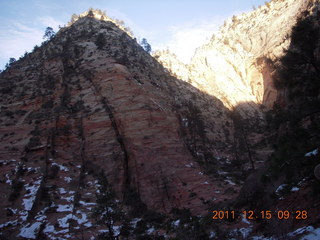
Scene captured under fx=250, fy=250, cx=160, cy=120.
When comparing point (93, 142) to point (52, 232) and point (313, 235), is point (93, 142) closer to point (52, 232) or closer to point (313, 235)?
point (52, 232)

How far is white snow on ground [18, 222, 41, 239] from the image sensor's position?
733 inches

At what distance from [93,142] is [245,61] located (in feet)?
182

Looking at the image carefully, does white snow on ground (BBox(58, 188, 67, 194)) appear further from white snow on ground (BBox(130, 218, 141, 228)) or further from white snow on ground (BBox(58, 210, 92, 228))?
white snow on ground (BBox(130, 218, 141, 228))

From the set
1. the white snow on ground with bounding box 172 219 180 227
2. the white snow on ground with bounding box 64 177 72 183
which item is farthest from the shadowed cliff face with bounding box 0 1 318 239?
the white snow on ground with bounding box 172 219 180 227

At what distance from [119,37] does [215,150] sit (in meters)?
33.8

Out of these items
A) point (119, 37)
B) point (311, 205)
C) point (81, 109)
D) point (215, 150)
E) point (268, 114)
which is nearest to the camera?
point (311, 205)

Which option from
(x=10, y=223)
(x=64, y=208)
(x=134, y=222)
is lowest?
(x=134, y=222)

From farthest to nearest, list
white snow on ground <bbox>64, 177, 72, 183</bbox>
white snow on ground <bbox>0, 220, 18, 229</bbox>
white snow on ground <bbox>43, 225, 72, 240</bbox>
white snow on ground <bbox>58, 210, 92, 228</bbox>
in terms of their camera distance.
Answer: white snow on ground <bbox>64, 177, 72, 183</bbox> → white snow on ground <bbox>58, 210, 92, 228</bbox> → white snow on ground <bbox>0, 220, 18, 229</bbox> → white snow on ground <bbox>43, 225, 72, 240</bbox>

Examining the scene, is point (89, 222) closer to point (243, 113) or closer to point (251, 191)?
point (251, 191)

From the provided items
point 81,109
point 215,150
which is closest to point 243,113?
point 215,150

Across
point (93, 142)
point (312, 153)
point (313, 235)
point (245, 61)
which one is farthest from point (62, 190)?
point (245, 61)

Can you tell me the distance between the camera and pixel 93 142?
3066 cm

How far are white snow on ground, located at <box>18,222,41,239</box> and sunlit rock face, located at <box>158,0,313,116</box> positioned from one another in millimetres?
48835

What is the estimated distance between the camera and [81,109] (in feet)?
113
